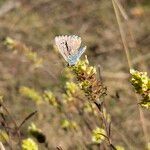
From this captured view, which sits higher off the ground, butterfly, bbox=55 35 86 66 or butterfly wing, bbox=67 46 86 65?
butterfly, bbox=55 35 86 66

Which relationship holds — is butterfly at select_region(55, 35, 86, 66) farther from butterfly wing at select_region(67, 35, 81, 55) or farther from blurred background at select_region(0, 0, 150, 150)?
blurred background at select_region(0, 0, 150, 150)

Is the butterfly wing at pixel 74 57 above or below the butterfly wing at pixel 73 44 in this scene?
below

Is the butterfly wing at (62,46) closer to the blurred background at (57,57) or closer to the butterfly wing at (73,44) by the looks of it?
the butterfly wing at (73,44)

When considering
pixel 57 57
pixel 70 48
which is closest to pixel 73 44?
pixel 70 48

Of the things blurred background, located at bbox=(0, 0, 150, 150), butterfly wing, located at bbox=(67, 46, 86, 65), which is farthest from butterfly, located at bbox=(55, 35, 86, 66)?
blurred background, located at bbox=(0, 0, 150, 150)

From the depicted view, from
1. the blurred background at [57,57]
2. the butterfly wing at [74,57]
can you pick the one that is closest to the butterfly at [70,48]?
the butterfly wing at [74,57]

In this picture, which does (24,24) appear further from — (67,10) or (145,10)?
(145,10)
